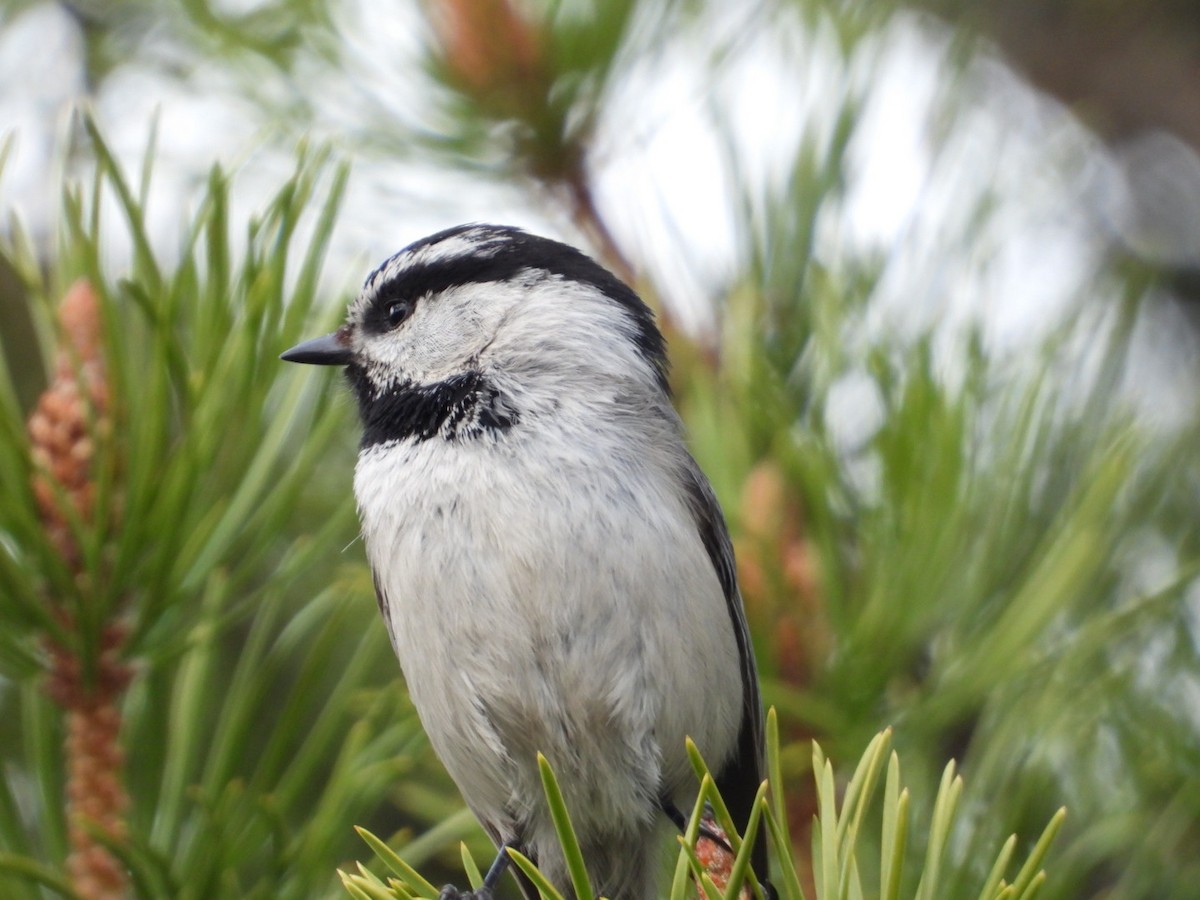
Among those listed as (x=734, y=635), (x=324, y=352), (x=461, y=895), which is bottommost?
(x=461, y=895)

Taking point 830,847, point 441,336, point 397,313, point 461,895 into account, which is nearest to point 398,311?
point 397,313

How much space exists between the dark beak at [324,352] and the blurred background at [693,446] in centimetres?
5

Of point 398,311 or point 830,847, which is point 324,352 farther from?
point 830,847

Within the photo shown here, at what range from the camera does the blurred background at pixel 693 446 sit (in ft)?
3.91

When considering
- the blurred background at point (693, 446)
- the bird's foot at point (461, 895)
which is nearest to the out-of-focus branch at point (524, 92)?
the blurred background at point (693, 446)

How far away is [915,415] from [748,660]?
0.35m

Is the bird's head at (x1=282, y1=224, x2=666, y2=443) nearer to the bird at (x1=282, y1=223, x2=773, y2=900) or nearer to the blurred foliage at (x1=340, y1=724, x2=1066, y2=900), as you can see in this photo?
the bird at (x1=282, y1=223, x2=773, y2=900)

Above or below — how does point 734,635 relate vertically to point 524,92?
below

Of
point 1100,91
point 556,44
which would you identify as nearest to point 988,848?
point 556,44

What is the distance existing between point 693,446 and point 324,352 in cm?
47

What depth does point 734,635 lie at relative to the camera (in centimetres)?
157

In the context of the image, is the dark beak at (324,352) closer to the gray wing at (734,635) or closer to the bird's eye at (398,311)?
the bird's eye at (398,311)

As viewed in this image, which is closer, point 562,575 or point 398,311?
point 562,575

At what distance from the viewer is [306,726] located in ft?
6.93
